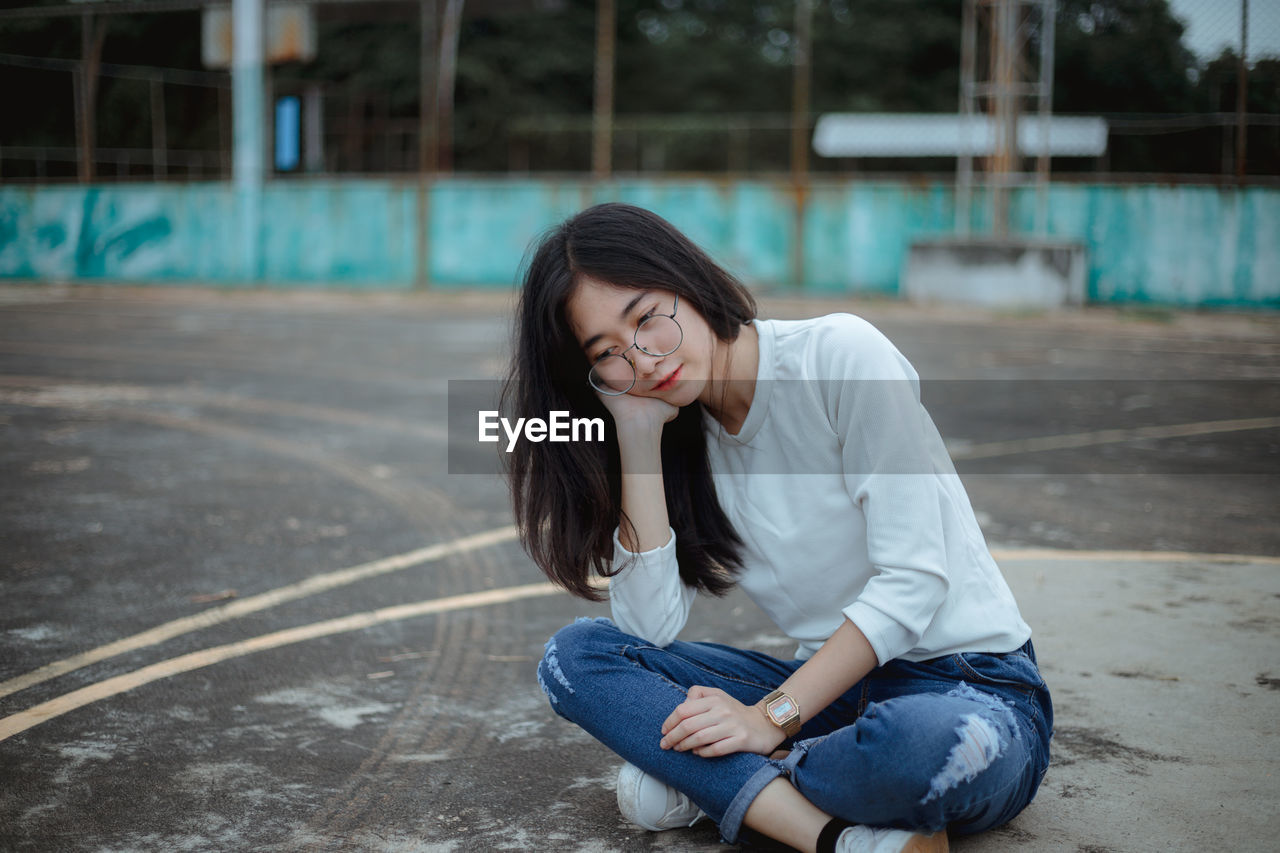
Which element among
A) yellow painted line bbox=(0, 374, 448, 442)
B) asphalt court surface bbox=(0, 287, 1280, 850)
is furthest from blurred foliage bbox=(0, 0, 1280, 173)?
yellow painted line bbox=(0, 374, 448, 442)

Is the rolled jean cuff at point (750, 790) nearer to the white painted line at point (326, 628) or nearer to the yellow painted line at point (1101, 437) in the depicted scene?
the white painted line at point (326, 628)

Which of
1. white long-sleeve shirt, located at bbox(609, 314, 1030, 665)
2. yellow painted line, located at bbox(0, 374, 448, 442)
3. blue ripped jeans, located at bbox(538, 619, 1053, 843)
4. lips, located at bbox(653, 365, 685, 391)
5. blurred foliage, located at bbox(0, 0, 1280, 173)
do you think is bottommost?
blue ripped jeans, located at bbox(538, 619, 1053, 843)

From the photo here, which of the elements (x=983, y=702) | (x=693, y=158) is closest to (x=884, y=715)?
(x=983, y=702)

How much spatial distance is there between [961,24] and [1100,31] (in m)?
14.6

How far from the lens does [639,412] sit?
237 centimetres

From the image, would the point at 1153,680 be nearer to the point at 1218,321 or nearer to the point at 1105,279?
the point at 1218,321

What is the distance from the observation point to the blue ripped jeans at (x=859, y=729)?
205cm

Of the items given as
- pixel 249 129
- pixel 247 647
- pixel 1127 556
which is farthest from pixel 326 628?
pixel 249 129

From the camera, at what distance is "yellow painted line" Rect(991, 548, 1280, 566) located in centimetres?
454

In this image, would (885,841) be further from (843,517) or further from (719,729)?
(843,517)

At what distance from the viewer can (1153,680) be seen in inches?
129

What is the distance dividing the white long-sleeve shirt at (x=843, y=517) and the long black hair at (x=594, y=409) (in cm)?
6

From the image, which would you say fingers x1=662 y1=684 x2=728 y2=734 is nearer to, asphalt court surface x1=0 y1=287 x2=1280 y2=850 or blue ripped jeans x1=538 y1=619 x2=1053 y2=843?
blue ripped jeans x1=538 y1=619 x2=1053 y2=843

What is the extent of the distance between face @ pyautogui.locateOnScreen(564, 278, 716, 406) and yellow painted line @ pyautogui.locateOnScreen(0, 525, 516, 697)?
2.11 meters
